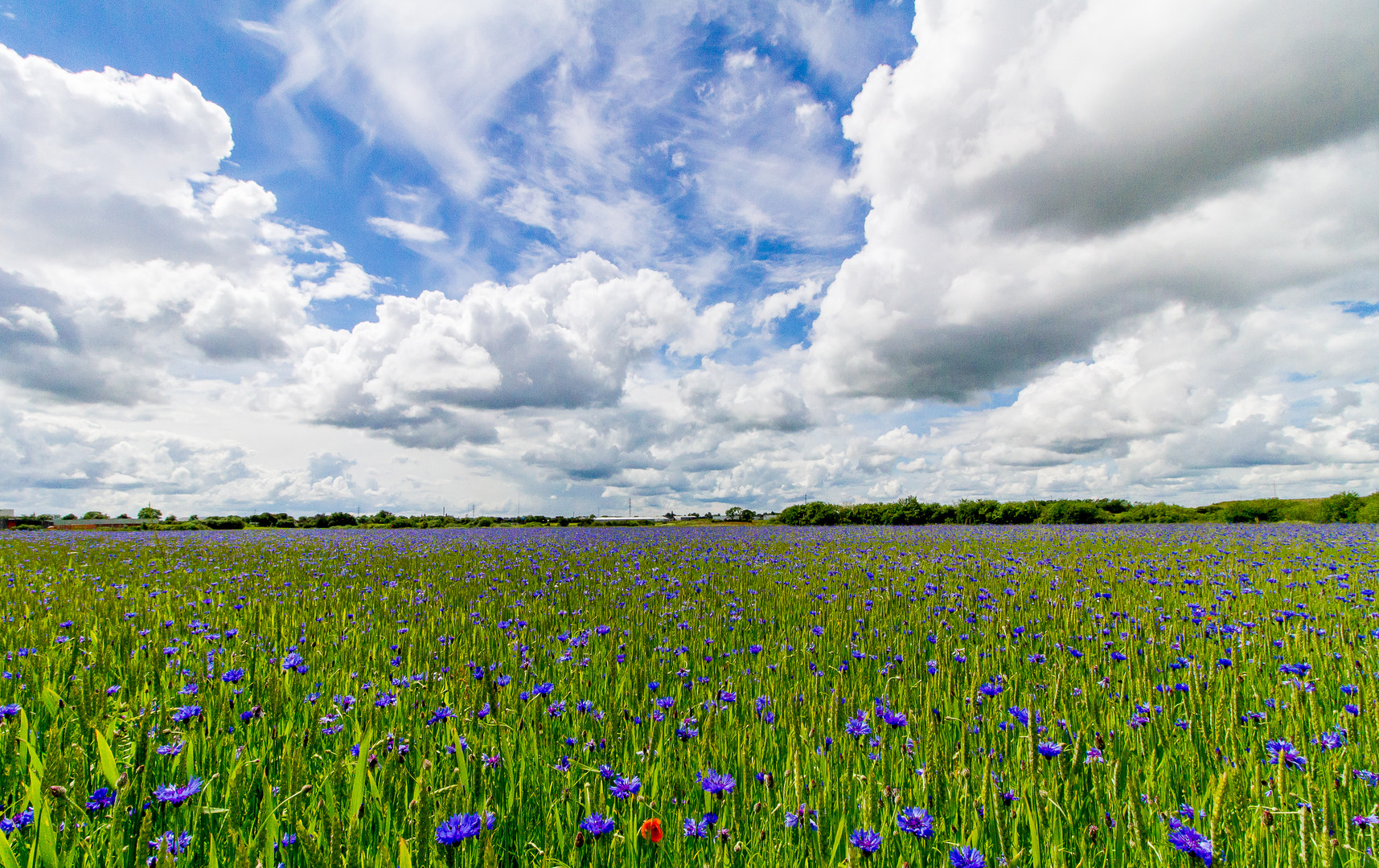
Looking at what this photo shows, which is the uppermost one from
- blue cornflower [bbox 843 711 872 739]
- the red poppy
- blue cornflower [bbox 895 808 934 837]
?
the red poppy

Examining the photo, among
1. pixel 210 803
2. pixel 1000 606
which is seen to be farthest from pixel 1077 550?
pixel 210 803

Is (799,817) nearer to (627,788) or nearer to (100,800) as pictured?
(627,788)

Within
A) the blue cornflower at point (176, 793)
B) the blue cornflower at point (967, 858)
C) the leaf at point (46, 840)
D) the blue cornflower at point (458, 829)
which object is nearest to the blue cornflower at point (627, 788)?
the blue cornflower at point (458, 829)

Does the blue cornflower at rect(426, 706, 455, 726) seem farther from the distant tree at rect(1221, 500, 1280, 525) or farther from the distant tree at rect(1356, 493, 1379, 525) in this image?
the distant tree at rect(1221, 500, 1280, 525)

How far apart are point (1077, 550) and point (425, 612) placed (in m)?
14.1

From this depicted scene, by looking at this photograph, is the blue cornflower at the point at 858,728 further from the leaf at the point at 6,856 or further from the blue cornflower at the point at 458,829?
the leaf at the point at 6,856

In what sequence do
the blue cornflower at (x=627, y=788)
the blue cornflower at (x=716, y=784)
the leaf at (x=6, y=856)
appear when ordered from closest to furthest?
the leaf at (x=6, y=856) < the blue cornflower at (x=627, y=788) < the blue cornflower at (x=716, y=784)

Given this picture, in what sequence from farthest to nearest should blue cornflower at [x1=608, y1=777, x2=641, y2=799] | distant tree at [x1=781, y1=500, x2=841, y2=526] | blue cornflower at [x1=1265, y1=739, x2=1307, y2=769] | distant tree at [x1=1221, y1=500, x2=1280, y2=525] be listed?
distant tree at [x1=781, y1=500, x2=841, y2=526] → distant tree at [x1=1221, y1=500, x2=1280, y2=525] → blue cornflower at [x1=1265, y1=739, x2=1307, y2=769] → blue cornflower at [x1=608, y1=777, x2=641, y2=799]

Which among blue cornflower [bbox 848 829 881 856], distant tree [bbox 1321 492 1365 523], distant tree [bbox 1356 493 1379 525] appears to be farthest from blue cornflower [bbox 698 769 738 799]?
distant tree [bbox 1321 492 1365 523]

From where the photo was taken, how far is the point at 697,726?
3.42 metres

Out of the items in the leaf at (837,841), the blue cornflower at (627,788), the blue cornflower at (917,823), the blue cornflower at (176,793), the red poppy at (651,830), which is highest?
the blue cornflower at (176,793)

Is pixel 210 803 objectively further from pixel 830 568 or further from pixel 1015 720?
pixel 830 568

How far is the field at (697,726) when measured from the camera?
6.77 ft

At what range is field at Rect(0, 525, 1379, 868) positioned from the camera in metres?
2.06
